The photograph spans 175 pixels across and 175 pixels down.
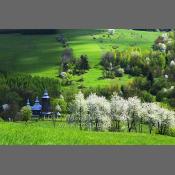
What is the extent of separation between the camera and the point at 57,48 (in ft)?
52.0

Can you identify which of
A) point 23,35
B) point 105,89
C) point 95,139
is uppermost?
point 23,35

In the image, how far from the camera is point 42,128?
1529 centimetres

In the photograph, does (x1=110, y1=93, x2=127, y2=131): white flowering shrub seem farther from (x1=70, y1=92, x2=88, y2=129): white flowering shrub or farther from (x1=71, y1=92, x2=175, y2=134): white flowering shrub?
(x1=70, y1=92, x2=88, y2=129): white flowering shrub

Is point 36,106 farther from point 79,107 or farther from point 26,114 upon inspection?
point 79,107

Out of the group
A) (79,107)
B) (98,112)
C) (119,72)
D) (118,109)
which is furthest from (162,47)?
(79,107)

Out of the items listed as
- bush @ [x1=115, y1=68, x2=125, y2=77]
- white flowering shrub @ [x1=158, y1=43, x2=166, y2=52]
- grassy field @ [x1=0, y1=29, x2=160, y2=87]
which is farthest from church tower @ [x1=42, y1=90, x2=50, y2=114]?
white flowering shrub @ [x1=158, y1=43, x2=166, y2=52]

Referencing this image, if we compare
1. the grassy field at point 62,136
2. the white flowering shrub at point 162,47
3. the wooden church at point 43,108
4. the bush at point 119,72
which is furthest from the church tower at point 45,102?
the white flowering shrub at point 162,47

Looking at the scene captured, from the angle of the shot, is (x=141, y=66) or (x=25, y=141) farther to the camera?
(x=141, y=66)

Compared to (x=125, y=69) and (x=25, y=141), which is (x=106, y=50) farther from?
(x=25, y=141)

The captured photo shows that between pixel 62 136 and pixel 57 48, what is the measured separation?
200 centimetres

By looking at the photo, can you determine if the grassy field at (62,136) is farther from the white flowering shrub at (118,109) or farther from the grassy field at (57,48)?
the grassy field at (57,48)

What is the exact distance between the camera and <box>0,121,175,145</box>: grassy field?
15.0 m

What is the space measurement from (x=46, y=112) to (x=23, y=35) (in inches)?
67.8

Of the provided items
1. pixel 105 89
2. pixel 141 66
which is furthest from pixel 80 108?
pixel 141 66
